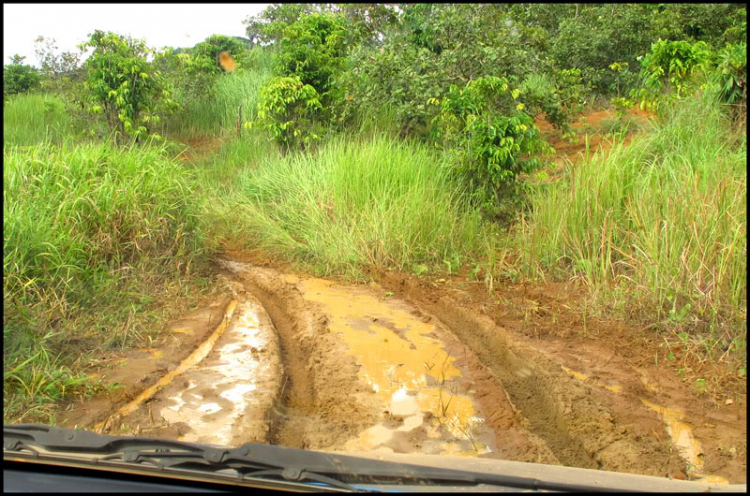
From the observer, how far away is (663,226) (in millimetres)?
4664

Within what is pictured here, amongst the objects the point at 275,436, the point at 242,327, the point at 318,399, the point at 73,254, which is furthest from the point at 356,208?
the point at 275,436

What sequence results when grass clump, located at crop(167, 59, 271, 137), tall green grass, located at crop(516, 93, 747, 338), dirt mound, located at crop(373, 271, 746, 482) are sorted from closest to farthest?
1. dirt mound, located at crop(373, 271, 746, 482)
2. tall green grass, located at crop(516, 93, 747, 338)
3. grass clump, located at crop(167, 59, 271, 137)

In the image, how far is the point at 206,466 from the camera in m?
1.76

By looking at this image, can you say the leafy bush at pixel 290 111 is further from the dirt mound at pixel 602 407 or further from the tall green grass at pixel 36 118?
the dirt mound at pixel 602 407

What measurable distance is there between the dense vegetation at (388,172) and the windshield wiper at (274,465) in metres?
1.60

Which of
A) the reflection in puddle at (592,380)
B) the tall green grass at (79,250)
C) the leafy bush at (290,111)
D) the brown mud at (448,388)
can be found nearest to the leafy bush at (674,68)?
the brown mud at (448,388)

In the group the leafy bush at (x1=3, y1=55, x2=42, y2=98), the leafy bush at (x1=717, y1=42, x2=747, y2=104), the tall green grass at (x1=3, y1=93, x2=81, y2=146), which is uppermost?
the leafy bush at (x1=717, y1=42, x2=747, y2=104)

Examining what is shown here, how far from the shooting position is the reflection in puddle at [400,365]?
3189 mm

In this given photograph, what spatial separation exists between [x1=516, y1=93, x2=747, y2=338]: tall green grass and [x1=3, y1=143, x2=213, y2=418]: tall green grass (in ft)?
11.1

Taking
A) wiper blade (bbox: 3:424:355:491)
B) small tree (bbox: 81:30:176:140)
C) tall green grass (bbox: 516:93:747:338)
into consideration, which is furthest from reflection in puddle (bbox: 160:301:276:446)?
small tree (bbox: 81:30:176:140)

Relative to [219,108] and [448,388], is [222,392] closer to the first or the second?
[448,388]

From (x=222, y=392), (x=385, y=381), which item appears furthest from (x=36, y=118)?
(x=385, y=381)

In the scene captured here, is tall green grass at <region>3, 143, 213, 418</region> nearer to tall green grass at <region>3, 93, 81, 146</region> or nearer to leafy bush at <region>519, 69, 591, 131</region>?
tall green grass at <region>3, 93, 81, 146</region>

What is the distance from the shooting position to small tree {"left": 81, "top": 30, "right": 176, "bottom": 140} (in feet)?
29.7
